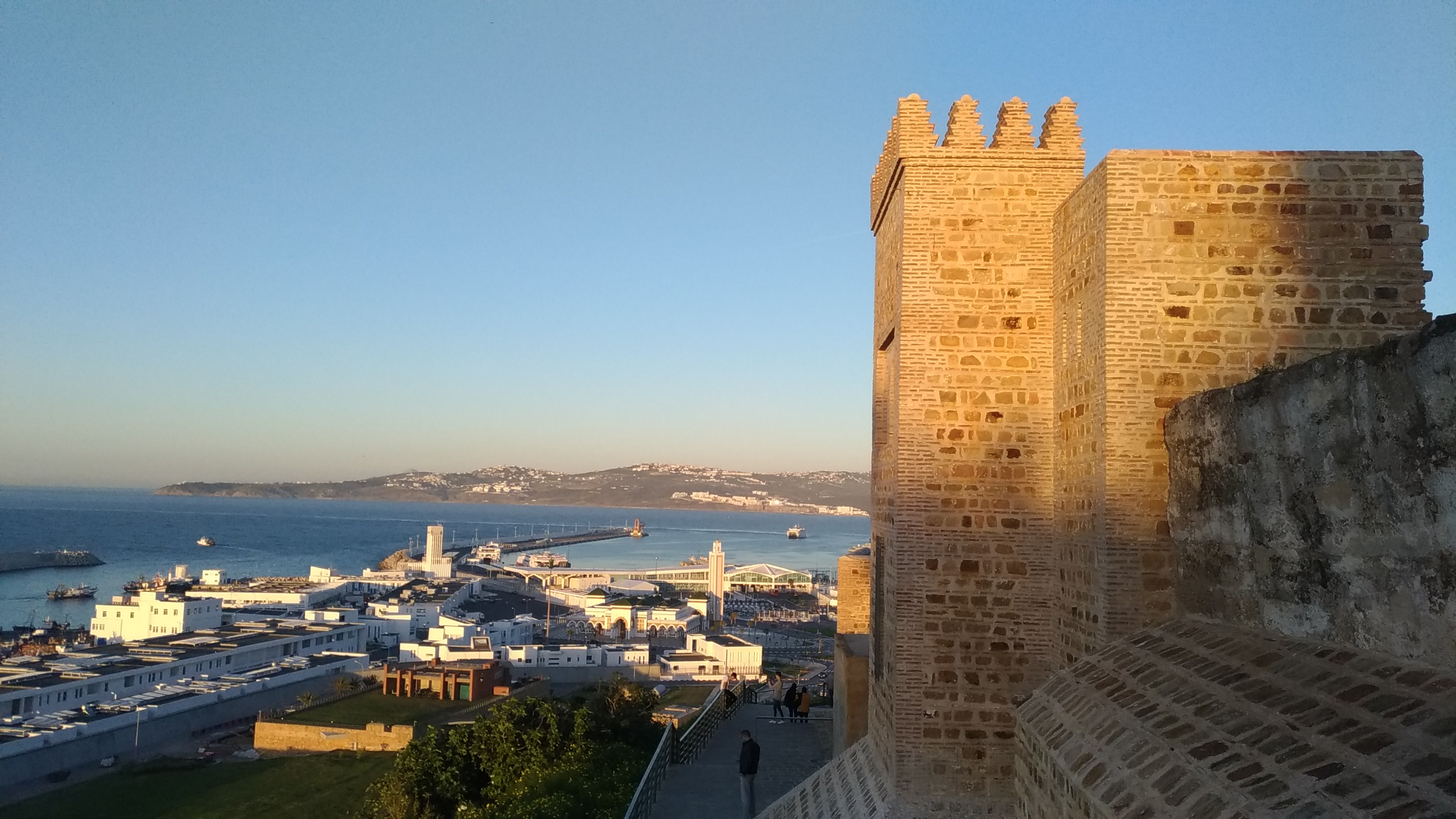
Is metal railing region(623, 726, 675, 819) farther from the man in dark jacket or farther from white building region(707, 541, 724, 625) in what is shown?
white building region(707, 541, 724, 625)

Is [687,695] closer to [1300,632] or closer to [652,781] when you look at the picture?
[652,781]

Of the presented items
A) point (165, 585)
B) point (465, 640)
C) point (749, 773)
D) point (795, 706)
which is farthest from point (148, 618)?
point (749, 773)

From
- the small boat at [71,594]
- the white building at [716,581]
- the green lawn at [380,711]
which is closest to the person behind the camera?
the green lawn at [380,711]

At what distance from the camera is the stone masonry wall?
192 inches

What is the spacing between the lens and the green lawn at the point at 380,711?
3350cm

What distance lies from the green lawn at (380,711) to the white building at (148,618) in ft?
72.7

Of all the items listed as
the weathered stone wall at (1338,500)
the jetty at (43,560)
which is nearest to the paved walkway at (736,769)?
the weathered stone wall at (1338,500)

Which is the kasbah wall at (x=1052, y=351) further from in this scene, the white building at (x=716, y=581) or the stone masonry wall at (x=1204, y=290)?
the white building at (x=716, y=581)

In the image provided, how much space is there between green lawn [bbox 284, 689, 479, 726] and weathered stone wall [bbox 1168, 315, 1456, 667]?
33.1 m

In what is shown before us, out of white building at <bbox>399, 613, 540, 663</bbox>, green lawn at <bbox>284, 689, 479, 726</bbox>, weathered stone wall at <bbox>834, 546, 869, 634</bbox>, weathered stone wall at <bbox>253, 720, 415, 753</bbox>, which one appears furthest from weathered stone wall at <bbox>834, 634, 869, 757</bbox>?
white building at <bbox>399, 613, 540, 663</bbox>

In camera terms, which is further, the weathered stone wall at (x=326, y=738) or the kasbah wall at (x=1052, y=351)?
the weathered stone wall at (x=326, y=738)

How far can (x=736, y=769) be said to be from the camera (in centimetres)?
1139

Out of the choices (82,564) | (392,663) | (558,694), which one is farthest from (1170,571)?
(82,564)

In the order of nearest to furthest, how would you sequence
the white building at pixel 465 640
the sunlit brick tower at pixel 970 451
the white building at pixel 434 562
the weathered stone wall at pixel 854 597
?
the sunlit brick tower at pixel 970 451, the weathered stone wall at pixel 854 597, the white building at pixel 465 640, the white building at pixel 434 562
